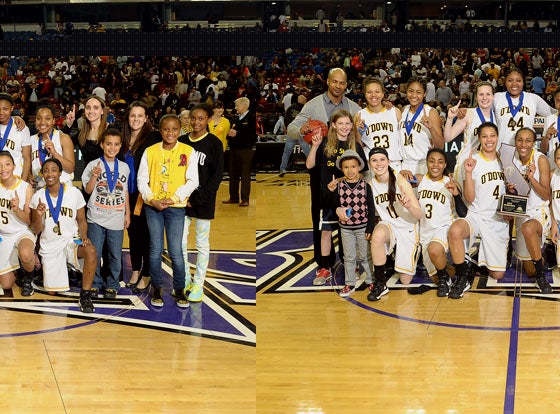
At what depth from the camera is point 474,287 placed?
22.1ft

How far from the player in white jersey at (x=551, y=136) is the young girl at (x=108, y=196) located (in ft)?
12.9

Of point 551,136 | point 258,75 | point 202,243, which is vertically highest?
point 258,75

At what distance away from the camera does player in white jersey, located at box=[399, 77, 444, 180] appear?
7078 mm

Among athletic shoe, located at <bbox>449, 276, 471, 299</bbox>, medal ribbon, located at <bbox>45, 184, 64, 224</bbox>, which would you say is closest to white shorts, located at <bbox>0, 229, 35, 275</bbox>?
medal ribbon, located at <bbox>45, 184, 64, 224</bbox>

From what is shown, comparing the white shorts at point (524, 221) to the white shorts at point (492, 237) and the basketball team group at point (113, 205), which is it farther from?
the basketball team group at point (113, 205)

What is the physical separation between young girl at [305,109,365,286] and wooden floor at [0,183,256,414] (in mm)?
767

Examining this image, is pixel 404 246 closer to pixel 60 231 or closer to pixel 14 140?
pixel 60 231

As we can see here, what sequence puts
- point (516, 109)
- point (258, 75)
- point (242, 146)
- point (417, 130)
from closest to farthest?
point (417, 130), point (516, 109), point (242, 146), point (258, 75)

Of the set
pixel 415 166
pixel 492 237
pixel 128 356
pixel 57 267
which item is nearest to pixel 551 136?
pixel 492 237

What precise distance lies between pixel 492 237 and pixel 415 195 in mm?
812

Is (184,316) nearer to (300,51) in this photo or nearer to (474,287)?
(474,287)

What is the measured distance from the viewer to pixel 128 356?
5.18 metres

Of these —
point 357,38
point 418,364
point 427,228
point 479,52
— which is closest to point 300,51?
point 479,52

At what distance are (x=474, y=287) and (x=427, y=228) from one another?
676mm
